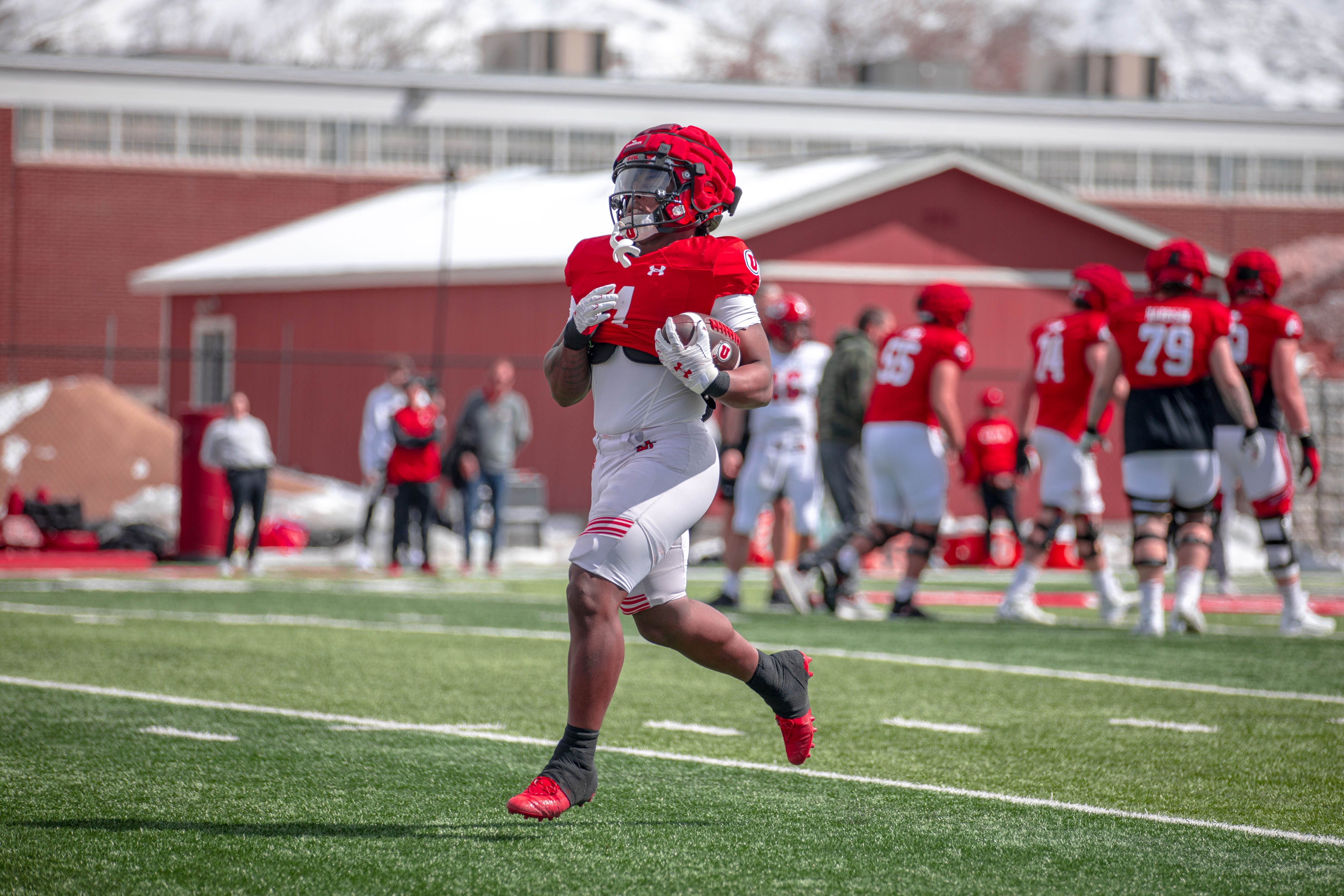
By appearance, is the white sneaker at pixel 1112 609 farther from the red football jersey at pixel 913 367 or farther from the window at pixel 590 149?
the window at pixel 590 149

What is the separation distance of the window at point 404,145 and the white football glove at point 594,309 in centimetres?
3116

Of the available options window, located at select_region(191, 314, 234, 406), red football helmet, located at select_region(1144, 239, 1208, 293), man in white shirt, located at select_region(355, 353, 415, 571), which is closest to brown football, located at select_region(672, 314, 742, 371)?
red football helmet, located at select_region(1144, 239, 1208, 293)

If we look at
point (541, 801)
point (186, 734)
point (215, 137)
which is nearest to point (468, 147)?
point (215, 137)

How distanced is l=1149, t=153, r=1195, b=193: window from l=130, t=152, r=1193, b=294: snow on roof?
12.7m

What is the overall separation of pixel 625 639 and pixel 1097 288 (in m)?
4.14

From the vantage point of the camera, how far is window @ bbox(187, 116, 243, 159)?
33969 millimetres

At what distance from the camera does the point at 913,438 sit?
10.7 m

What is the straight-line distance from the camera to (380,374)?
83.7 ft

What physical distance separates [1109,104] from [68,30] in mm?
116496

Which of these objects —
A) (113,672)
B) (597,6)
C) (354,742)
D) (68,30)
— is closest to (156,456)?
(113,672)

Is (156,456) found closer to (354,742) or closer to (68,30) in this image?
(354,742)

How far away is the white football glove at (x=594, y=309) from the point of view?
4.58 meters

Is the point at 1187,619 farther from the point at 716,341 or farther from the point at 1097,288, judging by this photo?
the point at 716,341

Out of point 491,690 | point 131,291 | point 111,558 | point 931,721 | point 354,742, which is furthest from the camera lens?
point 131,291
